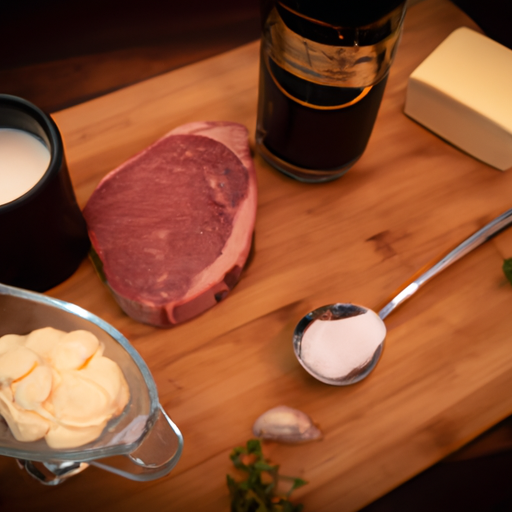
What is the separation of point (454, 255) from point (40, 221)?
0.60m

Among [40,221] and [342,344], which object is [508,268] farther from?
[40,221]

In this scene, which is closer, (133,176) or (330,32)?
(330,32)

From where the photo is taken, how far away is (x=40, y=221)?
691 mm

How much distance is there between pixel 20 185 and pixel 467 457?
746mm

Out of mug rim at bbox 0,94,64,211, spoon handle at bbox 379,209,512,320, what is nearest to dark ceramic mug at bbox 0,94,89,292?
mug rim at bbox 0,94,64,211

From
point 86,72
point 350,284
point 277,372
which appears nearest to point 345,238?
point 350,284

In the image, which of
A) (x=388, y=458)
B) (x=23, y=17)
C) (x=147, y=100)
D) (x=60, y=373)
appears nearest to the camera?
(x=60, y=373)

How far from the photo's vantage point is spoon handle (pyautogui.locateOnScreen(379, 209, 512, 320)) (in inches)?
32.3

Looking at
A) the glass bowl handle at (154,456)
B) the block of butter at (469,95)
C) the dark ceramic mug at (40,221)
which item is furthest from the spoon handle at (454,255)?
the dark ceramic mug at (40,221)

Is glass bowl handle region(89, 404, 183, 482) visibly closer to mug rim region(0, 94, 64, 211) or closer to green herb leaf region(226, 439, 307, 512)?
green herb leaf region(226, 439, 307, 512)

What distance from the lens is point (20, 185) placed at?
0.71 meters

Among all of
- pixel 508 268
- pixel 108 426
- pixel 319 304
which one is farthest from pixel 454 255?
pixel 108 426

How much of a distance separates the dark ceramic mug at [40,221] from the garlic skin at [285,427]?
0.36 m

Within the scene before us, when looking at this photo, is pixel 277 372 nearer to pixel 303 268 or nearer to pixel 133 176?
pixel 303 268
